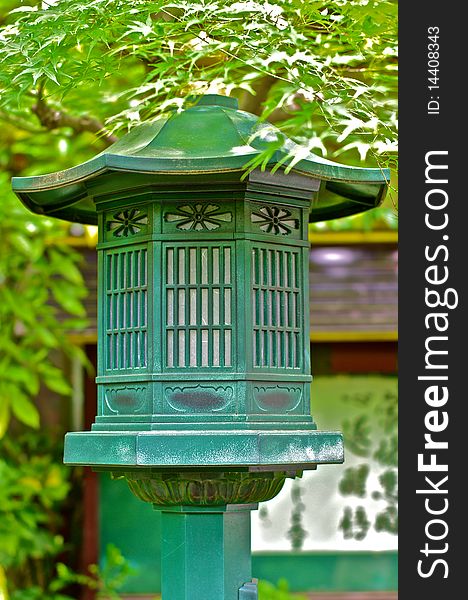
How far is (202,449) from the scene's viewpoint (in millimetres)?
3363

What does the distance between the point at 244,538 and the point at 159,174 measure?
4.16 feet

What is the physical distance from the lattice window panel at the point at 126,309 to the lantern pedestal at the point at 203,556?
0.53 meters

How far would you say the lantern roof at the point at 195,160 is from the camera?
339 centimetres

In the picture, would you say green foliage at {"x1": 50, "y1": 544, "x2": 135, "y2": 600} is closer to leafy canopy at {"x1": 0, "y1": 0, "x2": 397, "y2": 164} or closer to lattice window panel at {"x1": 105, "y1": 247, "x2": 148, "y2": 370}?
lattice window panel at {"x1": 105, "y1": 247, "x2": 148, "y2": 370}

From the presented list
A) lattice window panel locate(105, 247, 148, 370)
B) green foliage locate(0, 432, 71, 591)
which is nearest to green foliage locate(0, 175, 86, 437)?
green foliage locate(0, 432, 71, 591)

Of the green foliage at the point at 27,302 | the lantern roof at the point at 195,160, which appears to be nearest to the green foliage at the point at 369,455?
the green foliage at the point at 27,302

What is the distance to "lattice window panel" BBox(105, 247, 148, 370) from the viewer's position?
360 cm

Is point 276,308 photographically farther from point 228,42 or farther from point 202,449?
point 228,42

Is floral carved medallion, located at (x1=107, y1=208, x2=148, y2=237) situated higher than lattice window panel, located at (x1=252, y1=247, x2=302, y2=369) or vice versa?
floral carved medallion, located at (x1=107, y1=208, x2=148, y2=237)

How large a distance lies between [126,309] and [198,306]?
0.29 m

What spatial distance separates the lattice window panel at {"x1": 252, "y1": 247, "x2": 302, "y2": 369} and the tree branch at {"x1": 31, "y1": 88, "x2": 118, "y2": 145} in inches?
58.2

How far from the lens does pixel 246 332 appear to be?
3.51 meters

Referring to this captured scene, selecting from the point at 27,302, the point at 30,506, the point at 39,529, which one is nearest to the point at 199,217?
the point at 27,302

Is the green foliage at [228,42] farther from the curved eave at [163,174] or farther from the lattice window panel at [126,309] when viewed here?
the lattice window panel at [126,309]
